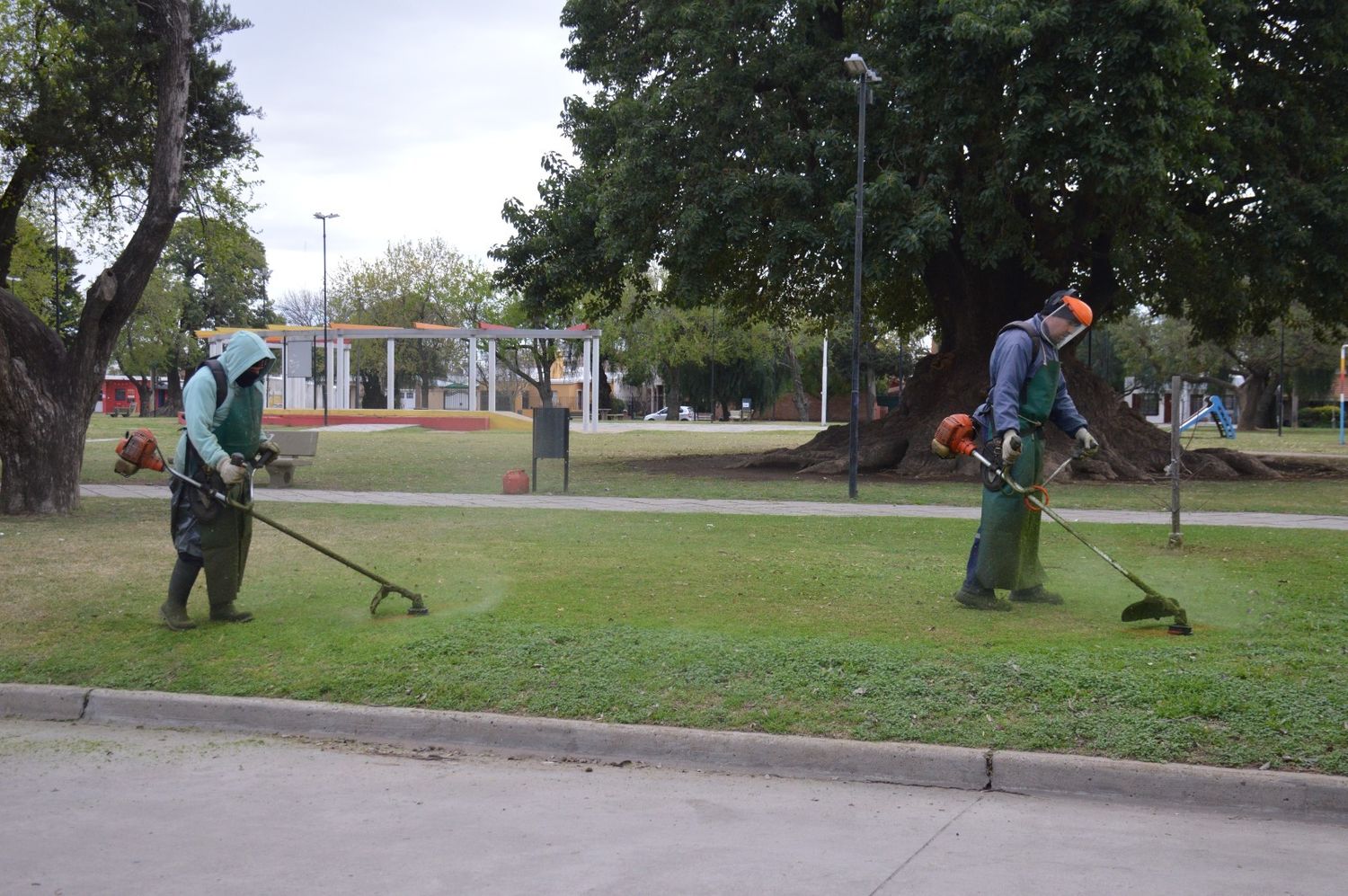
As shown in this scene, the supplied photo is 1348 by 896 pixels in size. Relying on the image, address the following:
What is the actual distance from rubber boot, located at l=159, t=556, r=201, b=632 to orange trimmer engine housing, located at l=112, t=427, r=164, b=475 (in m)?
0.61

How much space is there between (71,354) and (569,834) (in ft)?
39.3

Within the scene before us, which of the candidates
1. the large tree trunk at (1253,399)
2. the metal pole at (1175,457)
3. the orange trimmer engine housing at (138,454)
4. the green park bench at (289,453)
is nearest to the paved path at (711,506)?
the green park bench at (289,453)

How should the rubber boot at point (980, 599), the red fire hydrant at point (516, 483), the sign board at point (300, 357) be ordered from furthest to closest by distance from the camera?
1. the sign board at point (300, 357)
2. the red fire hydrant at point (516, 483)
3. the rubber boot at point (980, 599)

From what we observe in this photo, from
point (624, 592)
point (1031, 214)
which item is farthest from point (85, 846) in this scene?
point (1031, 214)


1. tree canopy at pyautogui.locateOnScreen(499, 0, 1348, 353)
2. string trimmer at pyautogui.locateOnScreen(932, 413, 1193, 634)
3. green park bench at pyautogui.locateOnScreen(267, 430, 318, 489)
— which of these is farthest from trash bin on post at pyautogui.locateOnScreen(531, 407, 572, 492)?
string trimmer at pyautogui.locateOnScreen(932, 413, 1193, 634)

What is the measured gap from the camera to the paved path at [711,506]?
1475 cm

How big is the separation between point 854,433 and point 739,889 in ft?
47.2

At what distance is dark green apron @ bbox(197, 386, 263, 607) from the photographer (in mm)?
7625

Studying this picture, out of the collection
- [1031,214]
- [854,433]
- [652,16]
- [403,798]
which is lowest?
[403,798]

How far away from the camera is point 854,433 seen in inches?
717

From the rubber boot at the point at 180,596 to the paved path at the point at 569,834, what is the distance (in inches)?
69.3

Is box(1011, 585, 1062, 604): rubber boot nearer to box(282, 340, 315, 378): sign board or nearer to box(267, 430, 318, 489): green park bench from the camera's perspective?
box(267, 430, 318, 489): green park bench

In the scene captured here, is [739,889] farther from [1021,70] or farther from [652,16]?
[652,16]

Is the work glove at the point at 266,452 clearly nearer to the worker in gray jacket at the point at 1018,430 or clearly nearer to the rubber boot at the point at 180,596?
the rubber boot at the point at 180,596
